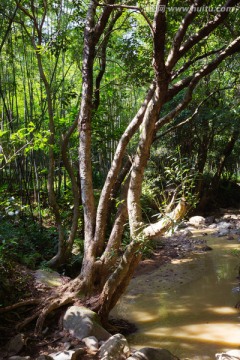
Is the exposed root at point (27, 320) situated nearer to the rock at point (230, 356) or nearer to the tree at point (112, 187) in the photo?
the tree at point (112, 187)

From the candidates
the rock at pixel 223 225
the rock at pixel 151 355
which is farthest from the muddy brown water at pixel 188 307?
the rock at pixel 223 225

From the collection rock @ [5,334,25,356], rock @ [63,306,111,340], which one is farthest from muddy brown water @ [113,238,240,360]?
rock @ [5,334,25,356]

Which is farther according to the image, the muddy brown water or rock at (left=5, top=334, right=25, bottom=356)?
the muddy brown water

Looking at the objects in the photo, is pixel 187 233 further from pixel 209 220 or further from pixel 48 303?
pixel 48 303

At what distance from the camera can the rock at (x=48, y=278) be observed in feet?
14.8

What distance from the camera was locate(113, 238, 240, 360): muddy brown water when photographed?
380cm

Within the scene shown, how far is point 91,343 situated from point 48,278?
153cm

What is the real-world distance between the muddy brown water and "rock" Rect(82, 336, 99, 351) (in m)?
0.61

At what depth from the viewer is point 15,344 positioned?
3234 mm

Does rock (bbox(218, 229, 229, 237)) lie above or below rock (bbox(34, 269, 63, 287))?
below

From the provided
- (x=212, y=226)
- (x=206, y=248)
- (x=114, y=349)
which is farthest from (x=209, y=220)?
(x=114, y=349)

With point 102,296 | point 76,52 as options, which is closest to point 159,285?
point 102,296

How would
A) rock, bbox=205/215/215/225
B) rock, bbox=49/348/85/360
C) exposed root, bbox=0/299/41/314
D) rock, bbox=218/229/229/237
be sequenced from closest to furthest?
1. rock, bbox=49/348/85/360
2. exposed root, bbox=0/299/41/314
3. rock, bbox=218/229/229/237
4. rock, bbox=205/215/215/225

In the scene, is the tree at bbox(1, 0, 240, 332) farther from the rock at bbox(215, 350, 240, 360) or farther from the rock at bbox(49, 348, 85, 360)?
the rock at bbox(215, 350, 240, 360)
